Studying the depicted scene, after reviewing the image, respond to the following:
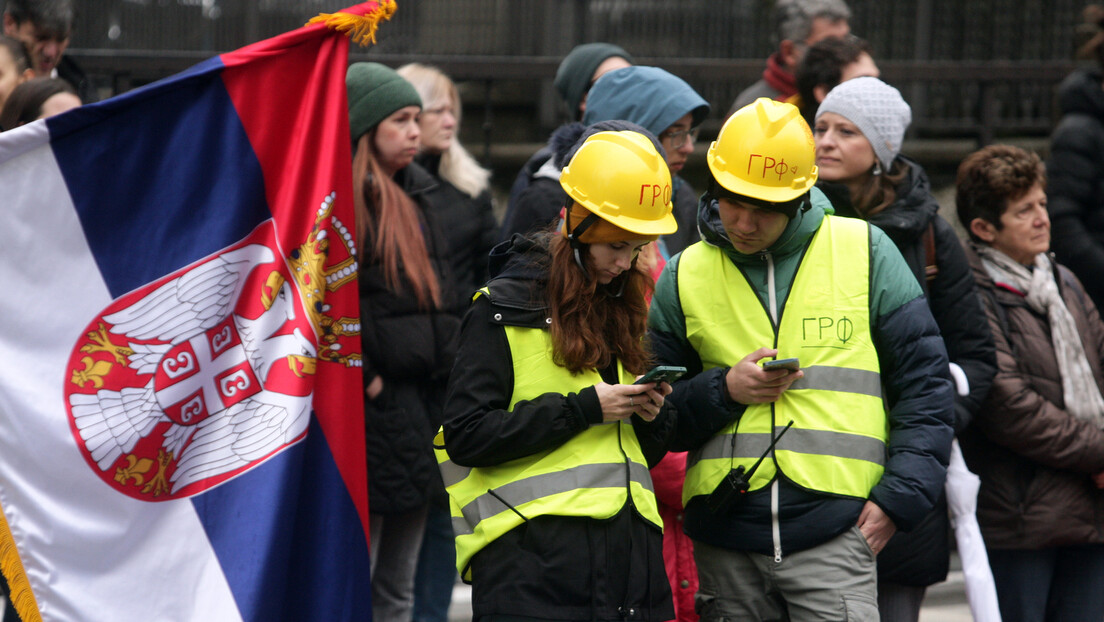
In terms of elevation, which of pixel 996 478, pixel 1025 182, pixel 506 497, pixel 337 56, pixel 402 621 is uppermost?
pixel 337 56

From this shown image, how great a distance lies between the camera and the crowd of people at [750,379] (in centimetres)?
296

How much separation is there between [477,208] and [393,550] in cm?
130

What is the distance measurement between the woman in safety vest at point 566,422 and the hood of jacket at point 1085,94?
9.69ft

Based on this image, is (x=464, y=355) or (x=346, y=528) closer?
(x=464, y=355)

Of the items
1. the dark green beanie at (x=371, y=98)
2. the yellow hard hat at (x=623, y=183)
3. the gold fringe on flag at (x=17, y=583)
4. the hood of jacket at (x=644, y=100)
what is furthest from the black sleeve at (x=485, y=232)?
the gold fringe on flag at (x=17, y=583)

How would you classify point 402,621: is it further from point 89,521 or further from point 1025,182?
point 1025,182

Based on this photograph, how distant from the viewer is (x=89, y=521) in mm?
3225

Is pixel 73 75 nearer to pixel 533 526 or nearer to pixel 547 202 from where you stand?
pixel 547 202

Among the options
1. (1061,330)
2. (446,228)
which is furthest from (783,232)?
(446,228)

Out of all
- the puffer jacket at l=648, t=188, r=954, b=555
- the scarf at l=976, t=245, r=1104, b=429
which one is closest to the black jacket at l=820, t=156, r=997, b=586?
the scarf at l=976, t=245, r=1104, b=429

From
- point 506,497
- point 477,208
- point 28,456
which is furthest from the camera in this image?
point 477,208

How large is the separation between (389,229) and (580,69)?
108cm

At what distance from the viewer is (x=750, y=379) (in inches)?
121

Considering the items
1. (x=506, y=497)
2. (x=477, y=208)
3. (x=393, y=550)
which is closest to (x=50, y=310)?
(x=506, y=497)
